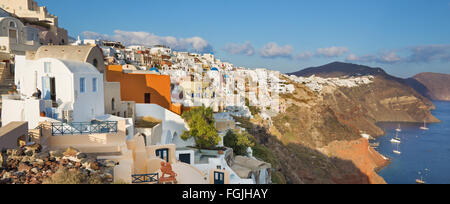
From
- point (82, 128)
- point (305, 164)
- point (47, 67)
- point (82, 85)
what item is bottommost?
point (305, 164)

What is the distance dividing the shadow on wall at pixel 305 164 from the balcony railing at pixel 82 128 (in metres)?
22.0

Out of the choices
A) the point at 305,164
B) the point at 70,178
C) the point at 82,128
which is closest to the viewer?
the point at 70,178

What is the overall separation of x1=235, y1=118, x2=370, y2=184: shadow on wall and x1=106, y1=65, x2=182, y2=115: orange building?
13996 millimetres

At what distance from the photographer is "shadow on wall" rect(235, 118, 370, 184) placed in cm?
3509

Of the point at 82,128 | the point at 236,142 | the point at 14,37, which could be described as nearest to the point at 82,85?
the point at 82,128

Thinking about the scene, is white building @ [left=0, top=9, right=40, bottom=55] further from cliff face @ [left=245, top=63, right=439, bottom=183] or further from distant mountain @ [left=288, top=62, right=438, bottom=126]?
distant mountain @ [left=288, top=62, right=438, bottom=126]

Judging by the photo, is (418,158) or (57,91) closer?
(57,91)

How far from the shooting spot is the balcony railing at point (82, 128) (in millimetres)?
10072

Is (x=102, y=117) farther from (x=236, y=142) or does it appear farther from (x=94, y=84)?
(x=236, y=142)

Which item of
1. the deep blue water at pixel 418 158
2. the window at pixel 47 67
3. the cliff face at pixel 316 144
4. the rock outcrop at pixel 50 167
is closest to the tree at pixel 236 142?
the cliff face at pixel 316 144

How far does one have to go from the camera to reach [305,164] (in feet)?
132

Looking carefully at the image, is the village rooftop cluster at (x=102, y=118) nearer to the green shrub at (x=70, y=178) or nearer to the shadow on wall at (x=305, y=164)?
the green shrub at (x=70, y=178)

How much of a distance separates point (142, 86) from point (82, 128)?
8134 millimetres
